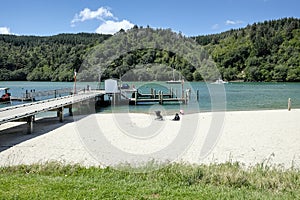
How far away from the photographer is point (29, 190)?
4.92 metres

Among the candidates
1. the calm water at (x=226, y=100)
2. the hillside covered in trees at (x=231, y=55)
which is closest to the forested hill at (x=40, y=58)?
the hillside covered in trees at (x=231, y=55)

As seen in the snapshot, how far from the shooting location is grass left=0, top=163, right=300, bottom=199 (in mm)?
4840

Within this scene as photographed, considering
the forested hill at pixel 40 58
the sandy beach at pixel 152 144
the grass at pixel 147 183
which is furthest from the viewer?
the forested hill at pixel 40 58

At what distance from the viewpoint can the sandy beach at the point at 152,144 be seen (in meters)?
9.37

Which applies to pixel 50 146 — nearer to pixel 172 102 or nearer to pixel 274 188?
pixel 274 188

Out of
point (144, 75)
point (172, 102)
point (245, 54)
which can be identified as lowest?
point (172, 102)

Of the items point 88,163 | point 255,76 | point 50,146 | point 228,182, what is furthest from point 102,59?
point 255,76

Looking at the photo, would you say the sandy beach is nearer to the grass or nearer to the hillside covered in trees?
the grass

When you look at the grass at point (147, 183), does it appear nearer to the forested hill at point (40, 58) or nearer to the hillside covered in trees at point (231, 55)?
the forested hill at point (40, 58)

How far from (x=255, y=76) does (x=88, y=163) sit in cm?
10888

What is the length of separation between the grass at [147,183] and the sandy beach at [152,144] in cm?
204

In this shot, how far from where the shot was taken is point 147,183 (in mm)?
5629

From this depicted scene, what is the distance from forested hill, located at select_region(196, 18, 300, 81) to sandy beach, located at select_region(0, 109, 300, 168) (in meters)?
96.8

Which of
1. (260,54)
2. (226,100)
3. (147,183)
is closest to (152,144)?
(147,183)
